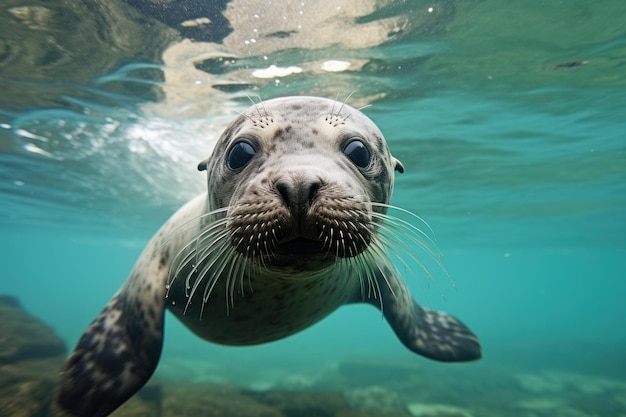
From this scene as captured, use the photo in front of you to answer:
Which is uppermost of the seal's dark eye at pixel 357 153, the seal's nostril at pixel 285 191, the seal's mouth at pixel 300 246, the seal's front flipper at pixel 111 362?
the seal's dark eye at pixel 357 153

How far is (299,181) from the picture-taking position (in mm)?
1823

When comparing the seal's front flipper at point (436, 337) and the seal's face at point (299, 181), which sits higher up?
the seal's face at point (299, 181)

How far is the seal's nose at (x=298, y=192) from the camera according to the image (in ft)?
5.92

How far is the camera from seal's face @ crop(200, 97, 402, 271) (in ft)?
6.08

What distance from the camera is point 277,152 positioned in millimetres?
2314

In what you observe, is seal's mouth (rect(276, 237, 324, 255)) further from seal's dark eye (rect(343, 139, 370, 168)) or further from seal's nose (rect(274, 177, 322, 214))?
seal's dark eye (rect(343, 139, 370, 168))

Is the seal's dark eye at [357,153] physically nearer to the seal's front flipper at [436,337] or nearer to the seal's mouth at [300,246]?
the seal's mouth at [300,246]

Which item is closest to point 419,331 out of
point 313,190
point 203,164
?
point 203,164

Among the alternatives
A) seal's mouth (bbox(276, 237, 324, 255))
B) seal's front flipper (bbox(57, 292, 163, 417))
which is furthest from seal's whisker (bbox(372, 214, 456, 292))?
seal's front flipper (bbox(57, 292, 163, 417))

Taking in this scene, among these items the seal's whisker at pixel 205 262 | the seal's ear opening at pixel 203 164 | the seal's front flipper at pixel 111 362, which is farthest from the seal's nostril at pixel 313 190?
the seal's front flipper at pixel 111 362

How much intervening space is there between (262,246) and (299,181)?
37 cm

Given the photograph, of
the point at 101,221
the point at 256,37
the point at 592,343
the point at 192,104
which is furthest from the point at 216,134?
the point at 592,343

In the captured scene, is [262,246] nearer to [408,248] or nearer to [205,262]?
[408,248]

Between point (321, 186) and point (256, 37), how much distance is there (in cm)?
515
